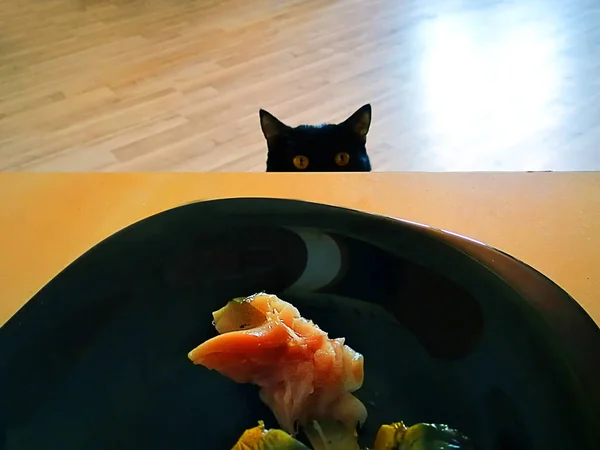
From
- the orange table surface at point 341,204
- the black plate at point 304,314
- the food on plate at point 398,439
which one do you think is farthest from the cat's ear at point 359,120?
the food on plate at point 398,439

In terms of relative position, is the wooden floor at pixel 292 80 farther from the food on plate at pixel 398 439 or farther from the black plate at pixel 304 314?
the food on plate at pixel 398 439

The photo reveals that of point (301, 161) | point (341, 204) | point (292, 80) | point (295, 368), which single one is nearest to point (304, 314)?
point (295, 368)

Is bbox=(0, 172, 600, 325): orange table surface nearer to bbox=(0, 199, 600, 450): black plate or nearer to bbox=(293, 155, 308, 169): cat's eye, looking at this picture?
bbox=(0, 199, 600, 450): black plate

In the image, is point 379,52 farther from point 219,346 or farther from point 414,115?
point 219,346

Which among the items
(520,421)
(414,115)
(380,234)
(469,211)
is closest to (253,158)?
(414,115)

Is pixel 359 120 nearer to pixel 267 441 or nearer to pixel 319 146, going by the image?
pixel 319 146

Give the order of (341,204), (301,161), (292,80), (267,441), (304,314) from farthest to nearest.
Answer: (292,80) < (301,161) < (341,204) < (304,314) < (267,441)
